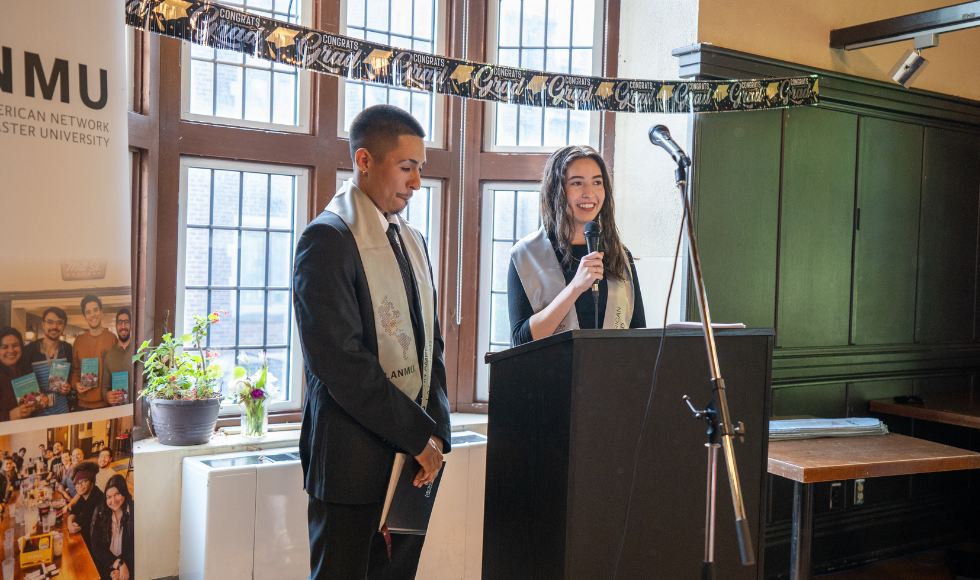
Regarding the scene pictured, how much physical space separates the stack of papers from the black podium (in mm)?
1378

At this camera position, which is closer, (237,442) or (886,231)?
(237,442)

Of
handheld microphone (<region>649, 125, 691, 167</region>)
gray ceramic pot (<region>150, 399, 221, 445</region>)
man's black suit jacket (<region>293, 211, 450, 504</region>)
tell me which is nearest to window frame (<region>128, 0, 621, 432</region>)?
gray ceramic pot (<region>150, 399, 221, 445</region>)

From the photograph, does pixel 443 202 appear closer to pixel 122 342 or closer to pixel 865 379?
pixel 122 342

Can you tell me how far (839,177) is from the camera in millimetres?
3850

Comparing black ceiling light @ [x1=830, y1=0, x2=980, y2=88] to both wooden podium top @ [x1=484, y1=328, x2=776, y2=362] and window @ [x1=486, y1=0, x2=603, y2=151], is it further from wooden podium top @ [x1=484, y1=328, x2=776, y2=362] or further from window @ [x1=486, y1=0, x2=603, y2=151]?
wooden podium top @ [x1=484, y1=328, x2=776, y2=362]

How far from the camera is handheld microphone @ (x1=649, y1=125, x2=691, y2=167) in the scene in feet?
5.28

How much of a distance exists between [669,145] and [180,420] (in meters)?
2.23

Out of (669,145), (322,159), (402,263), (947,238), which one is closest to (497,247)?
(322,159)

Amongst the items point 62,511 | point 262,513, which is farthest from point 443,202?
point 62,511

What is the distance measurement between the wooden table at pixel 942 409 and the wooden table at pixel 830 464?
21.2 inches

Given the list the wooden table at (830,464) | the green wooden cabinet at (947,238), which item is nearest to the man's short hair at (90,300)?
the wooden table at (830,464)

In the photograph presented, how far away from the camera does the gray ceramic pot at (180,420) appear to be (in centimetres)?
301

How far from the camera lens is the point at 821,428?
10.4 feet

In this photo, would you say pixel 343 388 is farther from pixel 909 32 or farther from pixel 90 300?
pixel 909 32
